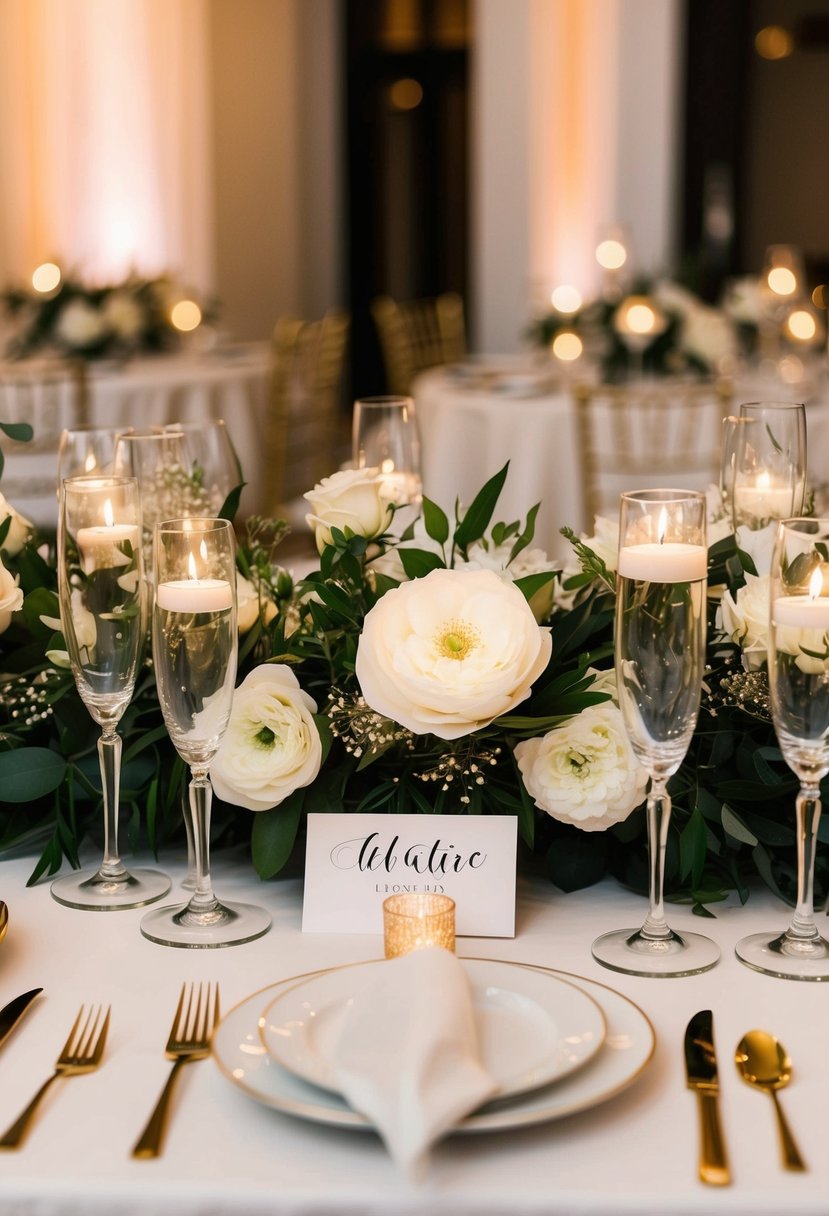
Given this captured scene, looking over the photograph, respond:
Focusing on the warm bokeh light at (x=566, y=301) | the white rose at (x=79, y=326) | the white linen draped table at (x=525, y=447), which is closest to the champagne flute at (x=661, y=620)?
the white linen draped table at (x=525, y=447)

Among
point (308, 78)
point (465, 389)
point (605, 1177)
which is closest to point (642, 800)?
point (605, 1177)

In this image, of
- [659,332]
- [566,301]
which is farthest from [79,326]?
[659,332]

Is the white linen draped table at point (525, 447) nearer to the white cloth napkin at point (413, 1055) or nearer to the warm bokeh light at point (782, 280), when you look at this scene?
the warm bokeh light at point (782, 280)

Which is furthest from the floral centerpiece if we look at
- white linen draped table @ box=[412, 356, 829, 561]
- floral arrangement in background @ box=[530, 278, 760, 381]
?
floral arrangement in background @ box=[530, 278, 760, 381]

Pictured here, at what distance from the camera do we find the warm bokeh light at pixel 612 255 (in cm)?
505

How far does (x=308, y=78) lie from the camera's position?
358 inches

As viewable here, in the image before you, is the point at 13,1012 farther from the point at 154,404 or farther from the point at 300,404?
the point at 300,404

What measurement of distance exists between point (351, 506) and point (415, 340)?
5547 mm

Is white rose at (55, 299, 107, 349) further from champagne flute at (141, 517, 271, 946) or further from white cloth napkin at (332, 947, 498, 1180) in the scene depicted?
white cloth napkin at (332, 947, 498, 1180)

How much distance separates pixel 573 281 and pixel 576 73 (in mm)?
991

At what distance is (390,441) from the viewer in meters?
1.82

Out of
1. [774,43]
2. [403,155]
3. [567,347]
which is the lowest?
[567,347]

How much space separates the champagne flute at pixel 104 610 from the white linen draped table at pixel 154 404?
9.56ft

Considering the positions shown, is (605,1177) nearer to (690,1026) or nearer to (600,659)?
(690,1026)
